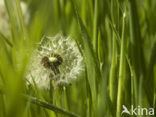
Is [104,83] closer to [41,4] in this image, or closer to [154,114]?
[41,4]

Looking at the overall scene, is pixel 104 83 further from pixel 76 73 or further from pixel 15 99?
pixel 76 73

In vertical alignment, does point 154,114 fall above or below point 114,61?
below

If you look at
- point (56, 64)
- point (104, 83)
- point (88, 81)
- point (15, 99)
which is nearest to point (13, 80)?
point (15, 99)

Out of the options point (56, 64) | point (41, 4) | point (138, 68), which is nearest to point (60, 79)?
point (56, 64)

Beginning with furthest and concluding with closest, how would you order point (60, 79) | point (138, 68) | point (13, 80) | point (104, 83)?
point (60, 79) → point (138, 68) → point (104, 83) → point (13, 80)

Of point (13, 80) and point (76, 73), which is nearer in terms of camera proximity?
point (13, 80)

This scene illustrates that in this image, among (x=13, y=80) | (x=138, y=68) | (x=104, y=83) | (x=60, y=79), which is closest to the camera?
(x=13, y=80)
